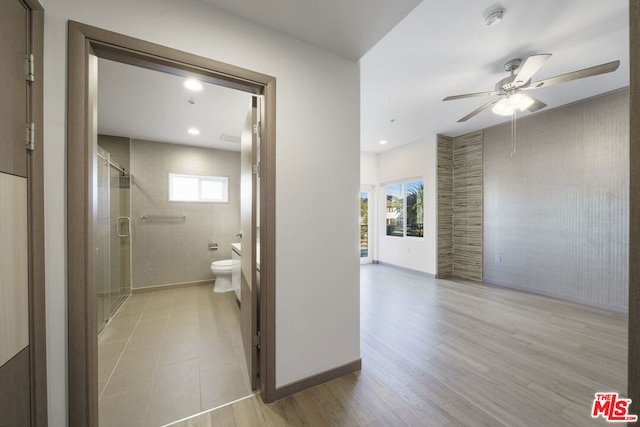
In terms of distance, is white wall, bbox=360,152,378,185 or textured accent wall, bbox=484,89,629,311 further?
white wall, bbox=360,152,378,185

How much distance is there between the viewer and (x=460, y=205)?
15.3 ft

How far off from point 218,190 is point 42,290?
3.59 meters

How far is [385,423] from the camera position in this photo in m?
1.38

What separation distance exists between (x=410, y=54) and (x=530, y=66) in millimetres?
968

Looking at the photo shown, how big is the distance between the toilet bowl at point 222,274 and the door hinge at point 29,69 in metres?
3.08

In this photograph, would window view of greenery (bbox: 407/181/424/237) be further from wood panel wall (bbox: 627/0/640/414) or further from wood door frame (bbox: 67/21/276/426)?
wood door frame (bbox: 67/21/276/426)

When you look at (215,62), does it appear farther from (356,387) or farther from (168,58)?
(356,387)

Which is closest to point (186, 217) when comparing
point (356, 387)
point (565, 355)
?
point (356, 387)

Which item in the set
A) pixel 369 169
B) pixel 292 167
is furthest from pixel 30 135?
pixel 369 169

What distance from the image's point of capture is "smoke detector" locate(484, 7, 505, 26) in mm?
1726

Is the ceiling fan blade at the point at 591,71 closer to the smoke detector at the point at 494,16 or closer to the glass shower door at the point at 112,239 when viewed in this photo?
the smoke detector at the point at 494,16

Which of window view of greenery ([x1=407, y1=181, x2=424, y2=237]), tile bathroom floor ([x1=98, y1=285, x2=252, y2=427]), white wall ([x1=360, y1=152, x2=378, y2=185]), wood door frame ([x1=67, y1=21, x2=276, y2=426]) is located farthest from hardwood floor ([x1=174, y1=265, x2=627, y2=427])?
white wall ([x1=360, y1=152, x2=378, y2=185])

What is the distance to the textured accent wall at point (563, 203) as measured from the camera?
2.94 meters

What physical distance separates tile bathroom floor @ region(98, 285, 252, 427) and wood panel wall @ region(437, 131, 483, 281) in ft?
13.1
